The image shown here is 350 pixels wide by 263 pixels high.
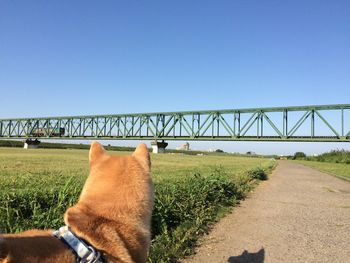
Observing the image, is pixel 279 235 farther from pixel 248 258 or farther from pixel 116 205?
pixel 116 205

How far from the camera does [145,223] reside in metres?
3.16

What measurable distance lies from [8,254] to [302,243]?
6.10 metres

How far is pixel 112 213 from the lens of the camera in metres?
2.96

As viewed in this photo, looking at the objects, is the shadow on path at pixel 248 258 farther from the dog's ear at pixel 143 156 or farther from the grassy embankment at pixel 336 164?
the grassy embankment at pixel 336 164

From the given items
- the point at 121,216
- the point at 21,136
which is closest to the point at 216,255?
the point at 121,216

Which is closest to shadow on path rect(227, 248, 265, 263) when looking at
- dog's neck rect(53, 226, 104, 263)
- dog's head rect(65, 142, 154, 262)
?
dog's head rect(65, 142, 154, 262)

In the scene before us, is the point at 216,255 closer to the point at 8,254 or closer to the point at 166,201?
the point at 166,201

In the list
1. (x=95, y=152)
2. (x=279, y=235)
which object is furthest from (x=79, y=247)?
(x=279, y=235)

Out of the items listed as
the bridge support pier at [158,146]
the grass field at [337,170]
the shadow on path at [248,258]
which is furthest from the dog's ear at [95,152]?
the bridge support pier at [158,146]

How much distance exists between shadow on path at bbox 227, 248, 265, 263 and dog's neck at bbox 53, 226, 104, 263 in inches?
145

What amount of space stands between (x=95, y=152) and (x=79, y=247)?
0.83 m

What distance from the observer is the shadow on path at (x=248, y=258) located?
603 centimetres

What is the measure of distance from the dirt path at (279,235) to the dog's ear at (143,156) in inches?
121

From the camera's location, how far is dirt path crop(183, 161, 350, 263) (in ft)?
20.9
